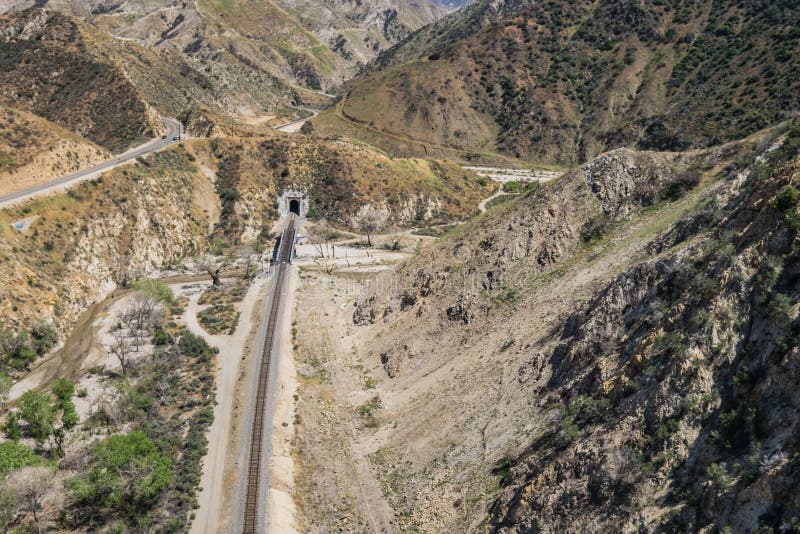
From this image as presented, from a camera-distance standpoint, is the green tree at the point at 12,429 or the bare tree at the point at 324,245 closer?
the green tree at the point at 12,429

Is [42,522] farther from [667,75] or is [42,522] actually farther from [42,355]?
[667,75]

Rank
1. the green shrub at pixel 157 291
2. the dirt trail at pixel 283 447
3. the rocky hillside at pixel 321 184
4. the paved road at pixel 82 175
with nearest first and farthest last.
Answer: the dirt trail at pixel 283 447 < the green shrub at pixel 157 291 < the paved road at pixel 82 175 < the rocky hillside at pixel 321 184

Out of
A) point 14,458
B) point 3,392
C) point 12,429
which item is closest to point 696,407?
point 14,458

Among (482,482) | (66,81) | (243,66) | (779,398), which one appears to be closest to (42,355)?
(482,482)

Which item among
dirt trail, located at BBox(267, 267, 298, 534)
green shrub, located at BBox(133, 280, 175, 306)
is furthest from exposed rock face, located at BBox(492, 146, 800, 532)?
green shrub, located at BBox(133, 280, 175, 306)

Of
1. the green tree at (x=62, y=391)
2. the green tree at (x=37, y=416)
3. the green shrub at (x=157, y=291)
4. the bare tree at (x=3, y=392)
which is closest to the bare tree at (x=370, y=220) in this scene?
the green shrub at (x=157, y=291)

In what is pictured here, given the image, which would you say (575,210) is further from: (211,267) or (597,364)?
(211,267)

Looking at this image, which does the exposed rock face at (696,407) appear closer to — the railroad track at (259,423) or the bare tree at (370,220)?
the railroad track at (259,423)
